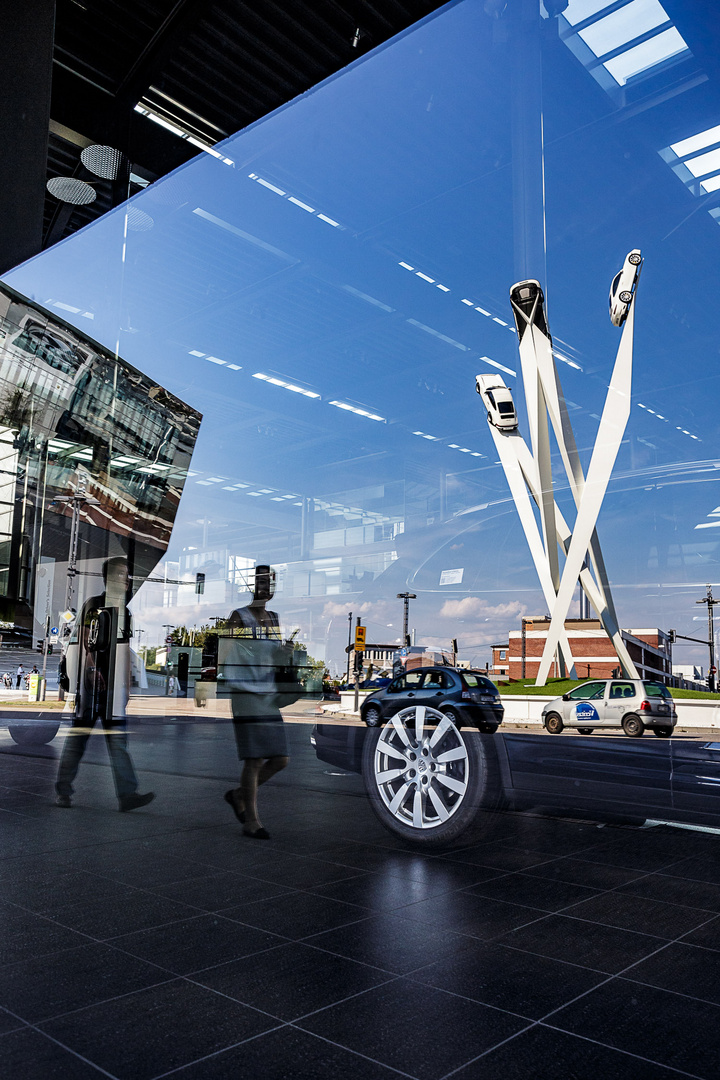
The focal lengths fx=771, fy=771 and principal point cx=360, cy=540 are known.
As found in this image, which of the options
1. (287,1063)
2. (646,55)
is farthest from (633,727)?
(646,55)

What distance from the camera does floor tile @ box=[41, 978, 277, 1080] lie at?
202 cm

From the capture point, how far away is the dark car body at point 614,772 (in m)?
4.74

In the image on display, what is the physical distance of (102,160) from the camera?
745 cm

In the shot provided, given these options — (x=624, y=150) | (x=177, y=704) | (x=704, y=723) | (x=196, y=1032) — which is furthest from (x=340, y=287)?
(x=196, y=1032)

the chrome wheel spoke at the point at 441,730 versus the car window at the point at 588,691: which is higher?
the car window at the point at 588,691

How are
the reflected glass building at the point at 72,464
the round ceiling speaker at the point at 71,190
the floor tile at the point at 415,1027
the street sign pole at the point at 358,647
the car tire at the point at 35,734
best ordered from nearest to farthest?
the floor tile at the point at 415,1027, the street sign pole at the point at 358,647, the round ceiling speaker at the point at 71,190, the reflected glass building at the point at 72,464, the car tire at the point at 35,734

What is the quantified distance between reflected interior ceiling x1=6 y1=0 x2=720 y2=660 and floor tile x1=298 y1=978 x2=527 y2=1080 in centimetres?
277

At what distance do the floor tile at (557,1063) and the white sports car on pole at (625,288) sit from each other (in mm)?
4069

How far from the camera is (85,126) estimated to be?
693cm

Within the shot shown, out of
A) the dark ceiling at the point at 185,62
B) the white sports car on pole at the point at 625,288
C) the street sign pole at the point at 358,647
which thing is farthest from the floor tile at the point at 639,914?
the dark ceiling at the point at 185,62

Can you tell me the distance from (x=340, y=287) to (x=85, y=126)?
2849mm

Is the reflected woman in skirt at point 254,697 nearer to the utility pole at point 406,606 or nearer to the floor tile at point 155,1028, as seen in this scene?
the utility pole at point 406,606

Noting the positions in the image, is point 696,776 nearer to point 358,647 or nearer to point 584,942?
point 584,942

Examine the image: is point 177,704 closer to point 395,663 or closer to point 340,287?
point 395,663
